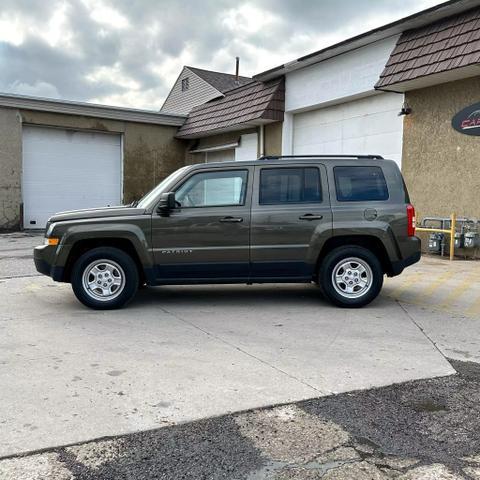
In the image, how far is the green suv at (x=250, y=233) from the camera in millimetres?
6691

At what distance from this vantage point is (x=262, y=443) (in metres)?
3.24

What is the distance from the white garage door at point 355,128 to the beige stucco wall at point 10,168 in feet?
29.6

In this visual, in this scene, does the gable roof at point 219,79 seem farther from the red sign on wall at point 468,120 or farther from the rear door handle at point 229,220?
the rear door handle at point 229,220

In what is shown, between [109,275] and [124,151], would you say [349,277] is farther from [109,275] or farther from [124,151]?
[124,151]

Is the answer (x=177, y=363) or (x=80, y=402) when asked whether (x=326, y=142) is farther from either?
(x=80, y=402)

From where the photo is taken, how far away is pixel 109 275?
673cm

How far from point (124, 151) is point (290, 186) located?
543 inches

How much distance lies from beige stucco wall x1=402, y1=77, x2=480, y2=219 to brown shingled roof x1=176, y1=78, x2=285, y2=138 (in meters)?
4.52

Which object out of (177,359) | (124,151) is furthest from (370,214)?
(124,151)

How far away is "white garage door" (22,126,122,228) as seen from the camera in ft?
59.9

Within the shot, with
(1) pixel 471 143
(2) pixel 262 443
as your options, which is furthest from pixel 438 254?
(2) pixel 262 443

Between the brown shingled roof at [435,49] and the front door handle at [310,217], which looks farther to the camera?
the brown shingled roof at [435,49]

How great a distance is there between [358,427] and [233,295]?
14.4 feet

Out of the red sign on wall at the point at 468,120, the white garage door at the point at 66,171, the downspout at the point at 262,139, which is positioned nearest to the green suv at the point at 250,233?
the red sign on wall at the point at 468,120
